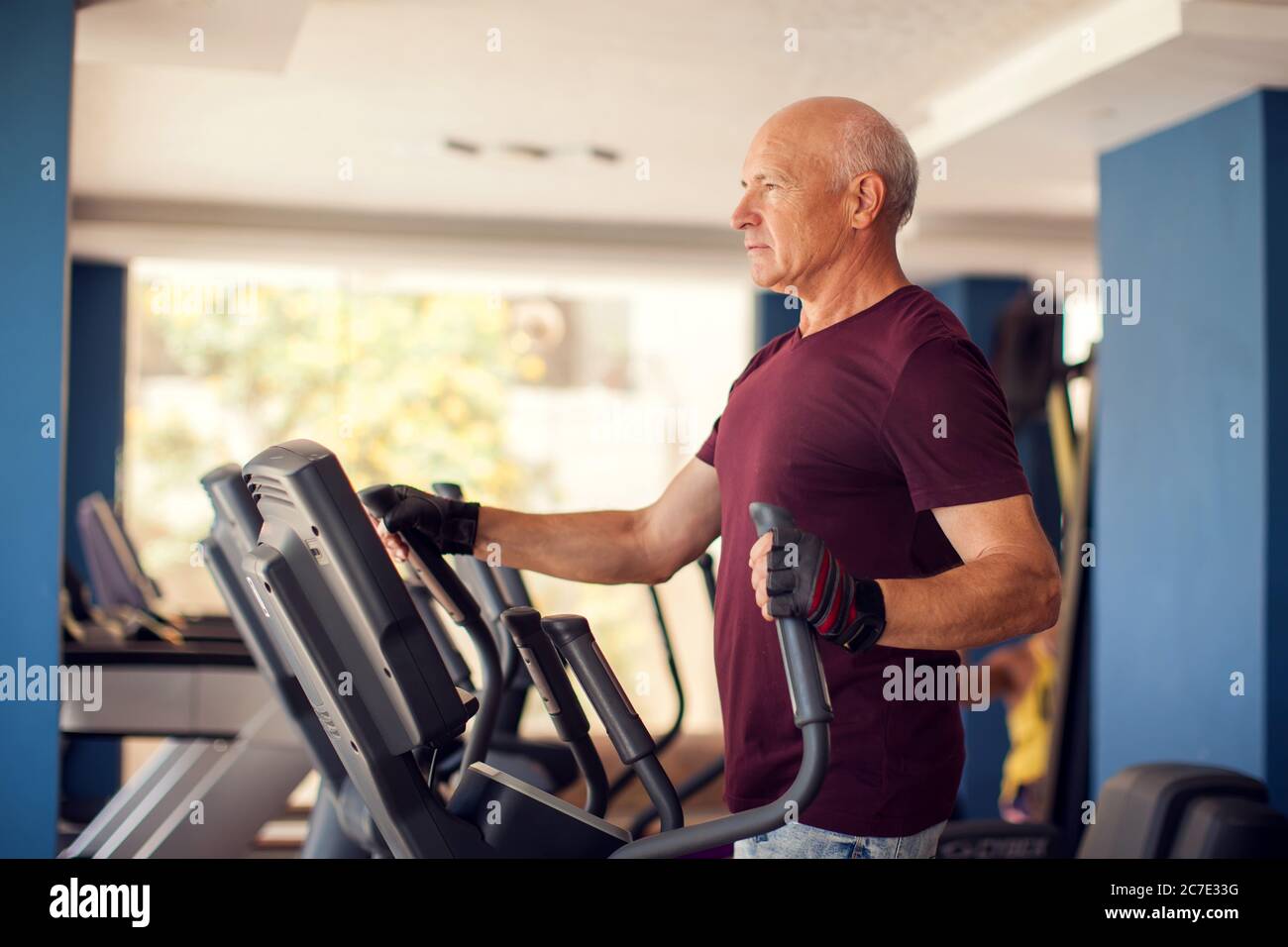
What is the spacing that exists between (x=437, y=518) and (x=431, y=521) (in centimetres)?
1

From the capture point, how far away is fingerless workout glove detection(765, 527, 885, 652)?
1.21 metres

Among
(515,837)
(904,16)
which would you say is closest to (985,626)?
(515,837)

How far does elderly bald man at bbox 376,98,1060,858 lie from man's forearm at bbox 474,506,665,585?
0.27ft

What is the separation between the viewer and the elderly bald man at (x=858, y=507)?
1325 mm

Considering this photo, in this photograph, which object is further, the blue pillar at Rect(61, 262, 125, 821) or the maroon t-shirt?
the blue pillar at Rect(61, 262, 125, 821)

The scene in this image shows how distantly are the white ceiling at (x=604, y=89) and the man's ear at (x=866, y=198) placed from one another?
1.68 meters

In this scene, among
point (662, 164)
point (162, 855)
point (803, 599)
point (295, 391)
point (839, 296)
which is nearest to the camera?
point (803, 599)

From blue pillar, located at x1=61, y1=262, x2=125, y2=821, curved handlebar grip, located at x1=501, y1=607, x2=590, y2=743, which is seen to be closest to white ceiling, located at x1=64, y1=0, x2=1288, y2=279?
blue pillar, located at x1=61, y1=262, x2=125, y2=821

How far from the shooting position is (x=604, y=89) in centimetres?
389

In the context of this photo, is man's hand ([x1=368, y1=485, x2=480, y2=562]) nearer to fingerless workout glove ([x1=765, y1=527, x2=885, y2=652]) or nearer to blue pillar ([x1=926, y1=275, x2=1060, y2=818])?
fingerless workout glove ([x1=765, y1=527, x2=885, y2=652])

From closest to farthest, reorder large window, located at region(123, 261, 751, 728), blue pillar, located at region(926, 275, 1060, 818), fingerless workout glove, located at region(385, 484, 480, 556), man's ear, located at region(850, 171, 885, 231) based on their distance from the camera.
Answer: man's ear, located at region(850, 171, 885, 231)
fingerless workout glove, located at region(385, 484, 480, 556)
blue pillar, located at region(926, 275, 1060, 818)
large window, located at region(123, 261, 751, 728)

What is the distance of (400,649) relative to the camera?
4.38 ft

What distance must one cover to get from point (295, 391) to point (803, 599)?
867cm
